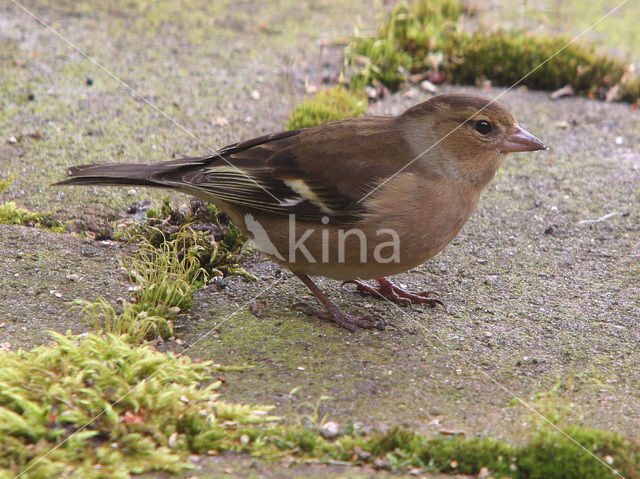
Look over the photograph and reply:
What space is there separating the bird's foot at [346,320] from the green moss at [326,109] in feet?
5.86

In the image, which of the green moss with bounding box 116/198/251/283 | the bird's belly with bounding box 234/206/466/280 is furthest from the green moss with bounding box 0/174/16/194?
the bird's belly with bounding box 234/206/466/280

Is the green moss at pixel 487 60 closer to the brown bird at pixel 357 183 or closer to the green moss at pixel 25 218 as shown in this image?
the brown bird at pixel 357 183

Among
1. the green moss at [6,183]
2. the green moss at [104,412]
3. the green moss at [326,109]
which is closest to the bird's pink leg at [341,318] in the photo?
the green moss at [104,412]

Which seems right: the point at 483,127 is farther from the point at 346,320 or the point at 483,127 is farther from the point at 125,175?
the point at 125,175

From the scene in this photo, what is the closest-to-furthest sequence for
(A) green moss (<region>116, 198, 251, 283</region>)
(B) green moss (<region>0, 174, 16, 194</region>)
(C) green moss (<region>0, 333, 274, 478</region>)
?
(C) green moss (<region>0, 333, 274, 478</region>)
(A) green moss (<region>116, 198, 251, 283</region>)
(B) green moss (<region>0, 174, 16, 194</region>)

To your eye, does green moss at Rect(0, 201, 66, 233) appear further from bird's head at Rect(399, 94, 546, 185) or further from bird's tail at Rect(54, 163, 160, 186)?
bird's head at Rect(399, 94, 546, 185)

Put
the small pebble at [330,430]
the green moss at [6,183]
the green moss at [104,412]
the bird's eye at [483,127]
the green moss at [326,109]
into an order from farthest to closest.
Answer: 1. the green moss at [326,109]
2. the green moss at [6,183]
3. the bird's eye at [483,127]
4. the small pebble at [330,430]
5. the green moss at [104,412]

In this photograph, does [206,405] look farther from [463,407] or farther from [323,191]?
[323,191]

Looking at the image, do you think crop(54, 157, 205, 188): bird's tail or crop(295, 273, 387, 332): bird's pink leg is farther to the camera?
crop(54, 157, 205, 188): bird's tail

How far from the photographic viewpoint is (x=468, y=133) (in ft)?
13.5

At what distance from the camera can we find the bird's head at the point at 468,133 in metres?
4.10

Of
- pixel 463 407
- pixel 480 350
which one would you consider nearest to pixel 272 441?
pixel 463 407

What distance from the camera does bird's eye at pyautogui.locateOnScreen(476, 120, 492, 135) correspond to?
13.5 feet

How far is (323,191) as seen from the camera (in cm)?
395
